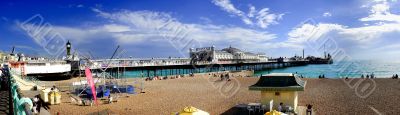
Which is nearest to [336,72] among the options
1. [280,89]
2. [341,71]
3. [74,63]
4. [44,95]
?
[341,71]

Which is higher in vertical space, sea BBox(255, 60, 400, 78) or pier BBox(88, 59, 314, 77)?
pier BBox(88, 59, 314, 77)

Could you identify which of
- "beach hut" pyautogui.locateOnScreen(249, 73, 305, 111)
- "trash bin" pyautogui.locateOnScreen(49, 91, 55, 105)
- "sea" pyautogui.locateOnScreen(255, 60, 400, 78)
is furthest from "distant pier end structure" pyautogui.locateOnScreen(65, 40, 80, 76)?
"sea" pyautogui.locateOnScreen(255, 60, 400, 78)

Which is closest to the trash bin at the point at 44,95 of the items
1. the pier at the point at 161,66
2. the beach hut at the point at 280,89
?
the beach hut at the point at 280,89

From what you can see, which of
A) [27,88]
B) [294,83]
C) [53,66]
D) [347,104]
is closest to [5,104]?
[294,83]

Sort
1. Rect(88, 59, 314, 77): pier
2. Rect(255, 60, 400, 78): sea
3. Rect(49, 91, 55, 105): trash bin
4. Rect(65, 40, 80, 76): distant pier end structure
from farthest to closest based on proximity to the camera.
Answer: Rect(255, 60, 400, 78): sea → Rect(88, 59, 314, 77): pier → Rect(65, 40, 80, 76): distant pier end structure → Rect(49, 91, 55, 105): trash bin

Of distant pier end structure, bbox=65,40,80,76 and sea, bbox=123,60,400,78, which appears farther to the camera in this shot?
sea, bbox=123,60,400,78

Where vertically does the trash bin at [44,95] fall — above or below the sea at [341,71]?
above

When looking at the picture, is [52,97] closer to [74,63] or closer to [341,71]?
[74,63]

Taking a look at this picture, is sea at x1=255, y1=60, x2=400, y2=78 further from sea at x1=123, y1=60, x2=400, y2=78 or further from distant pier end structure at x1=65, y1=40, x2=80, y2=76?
distant pier end structure at x1=65, y1=40, x2=80, y2=76

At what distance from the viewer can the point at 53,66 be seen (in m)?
42.5

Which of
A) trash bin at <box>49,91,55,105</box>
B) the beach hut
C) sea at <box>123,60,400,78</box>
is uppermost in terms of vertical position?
the beach hut

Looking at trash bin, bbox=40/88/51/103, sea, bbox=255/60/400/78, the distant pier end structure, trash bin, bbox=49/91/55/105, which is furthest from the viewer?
sea, bbox=255/60/400/78

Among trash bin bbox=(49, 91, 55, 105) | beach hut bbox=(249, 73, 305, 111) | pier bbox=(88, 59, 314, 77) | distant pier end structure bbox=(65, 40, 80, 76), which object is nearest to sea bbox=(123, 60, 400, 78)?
pier bbox=(88, 59, 314, 77)

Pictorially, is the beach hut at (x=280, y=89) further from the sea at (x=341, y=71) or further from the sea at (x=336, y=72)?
the sea at (x=341, y=71)
